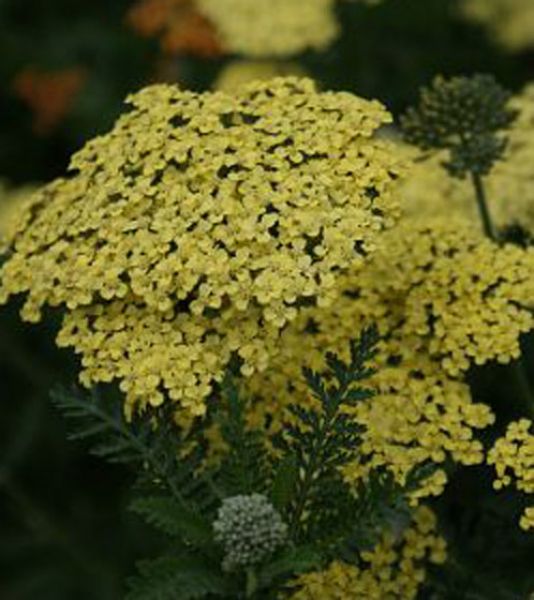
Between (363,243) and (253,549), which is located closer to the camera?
(253,549)

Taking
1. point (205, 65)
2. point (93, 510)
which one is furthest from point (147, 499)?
point (205, 65)

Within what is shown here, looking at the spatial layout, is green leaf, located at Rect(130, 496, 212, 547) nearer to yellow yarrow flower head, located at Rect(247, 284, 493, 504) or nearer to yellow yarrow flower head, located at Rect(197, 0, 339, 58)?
yellow yarrow flower head, located at Rect(247, 284, 493, 504)

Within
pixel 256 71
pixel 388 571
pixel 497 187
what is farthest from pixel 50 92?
pixel 388 571

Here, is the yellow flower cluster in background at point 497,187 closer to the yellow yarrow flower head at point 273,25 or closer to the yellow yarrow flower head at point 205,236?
the yellow yarrow flower head at point 205,236

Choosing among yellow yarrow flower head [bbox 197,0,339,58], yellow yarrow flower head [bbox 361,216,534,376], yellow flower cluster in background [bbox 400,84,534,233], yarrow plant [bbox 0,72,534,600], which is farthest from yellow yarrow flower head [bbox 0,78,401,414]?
yellow yarrow flower head [bbox 197,0,339,58]

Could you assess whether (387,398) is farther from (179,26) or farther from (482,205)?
(179,26)

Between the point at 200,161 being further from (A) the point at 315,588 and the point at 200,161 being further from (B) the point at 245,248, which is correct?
(A) the point at 315,588
